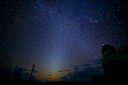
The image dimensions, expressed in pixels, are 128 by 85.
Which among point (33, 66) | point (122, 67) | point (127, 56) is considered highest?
point (127, 56)

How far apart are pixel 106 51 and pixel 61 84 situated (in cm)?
328

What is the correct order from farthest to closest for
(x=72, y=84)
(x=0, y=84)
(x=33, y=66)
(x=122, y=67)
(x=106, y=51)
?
(x=33, y=66) → (x=72, y=84) → (x=0, y=84) → (x=106, y=51) → (x=122, y=67)

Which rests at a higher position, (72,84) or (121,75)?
(121,75)

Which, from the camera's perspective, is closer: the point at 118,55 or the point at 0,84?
the point at 118,55

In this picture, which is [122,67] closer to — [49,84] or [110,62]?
[110,62]

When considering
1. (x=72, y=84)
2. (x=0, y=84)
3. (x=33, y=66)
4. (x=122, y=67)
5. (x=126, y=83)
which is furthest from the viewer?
(x=33, y=66)

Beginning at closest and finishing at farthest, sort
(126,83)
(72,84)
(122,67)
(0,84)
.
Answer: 1. (126,83)
2. (122,67)
3. (0,84)
4. (72,84)

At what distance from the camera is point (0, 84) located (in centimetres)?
693

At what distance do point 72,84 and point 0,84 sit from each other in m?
4.29

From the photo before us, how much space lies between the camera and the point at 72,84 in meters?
7.75

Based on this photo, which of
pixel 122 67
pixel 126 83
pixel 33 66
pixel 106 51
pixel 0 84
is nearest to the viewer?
pixel 126 83

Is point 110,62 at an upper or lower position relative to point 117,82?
upper

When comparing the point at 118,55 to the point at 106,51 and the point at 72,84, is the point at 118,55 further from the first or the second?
the point at 72,84

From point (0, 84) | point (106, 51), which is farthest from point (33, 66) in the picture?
point (106, 51)
